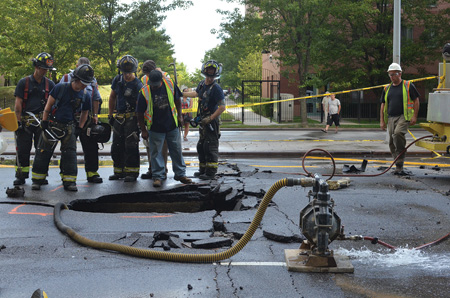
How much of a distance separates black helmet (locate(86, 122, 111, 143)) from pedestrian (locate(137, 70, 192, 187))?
0.75 meters

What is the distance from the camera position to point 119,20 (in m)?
25.1

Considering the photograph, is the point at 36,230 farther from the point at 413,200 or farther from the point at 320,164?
the point at 320,164

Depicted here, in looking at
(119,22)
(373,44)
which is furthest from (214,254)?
(373,44)

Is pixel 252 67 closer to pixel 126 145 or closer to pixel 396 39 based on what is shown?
pixel 396 39

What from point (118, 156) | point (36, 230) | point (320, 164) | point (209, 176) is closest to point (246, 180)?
point (209, 176)

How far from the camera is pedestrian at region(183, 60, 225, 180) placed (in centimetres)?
912

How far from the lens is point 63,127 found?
8.34 m

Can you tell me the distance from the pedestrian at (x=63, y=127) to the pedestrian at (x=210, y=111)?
6.50 feet

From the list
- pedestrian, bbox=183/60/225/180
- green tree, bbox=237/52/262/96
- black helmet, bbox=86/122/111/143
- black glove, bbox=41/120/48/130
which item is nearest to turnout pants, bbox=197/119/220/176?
pedestrian, bbox=183/60/225/180

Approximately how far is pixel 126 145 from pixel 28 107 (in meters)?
1.70

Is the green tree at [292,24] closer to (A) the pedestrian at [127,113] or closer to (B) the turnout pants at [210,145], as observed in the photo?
(B) the turnout pants at [210,145]

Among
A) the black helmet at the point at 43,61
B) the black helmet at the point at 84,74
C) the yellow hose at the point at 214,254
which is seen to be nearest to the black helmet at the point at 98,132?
the black helmet at the point at 84,74

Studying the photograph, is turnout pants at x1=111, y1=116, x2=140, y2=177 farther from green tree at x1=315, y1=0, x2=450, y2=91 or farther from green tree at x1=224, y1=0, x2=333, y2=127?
green tree at x1=315, y1=0, x2=450, y2=91

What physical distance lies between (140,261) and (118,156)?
4743 millimetres
